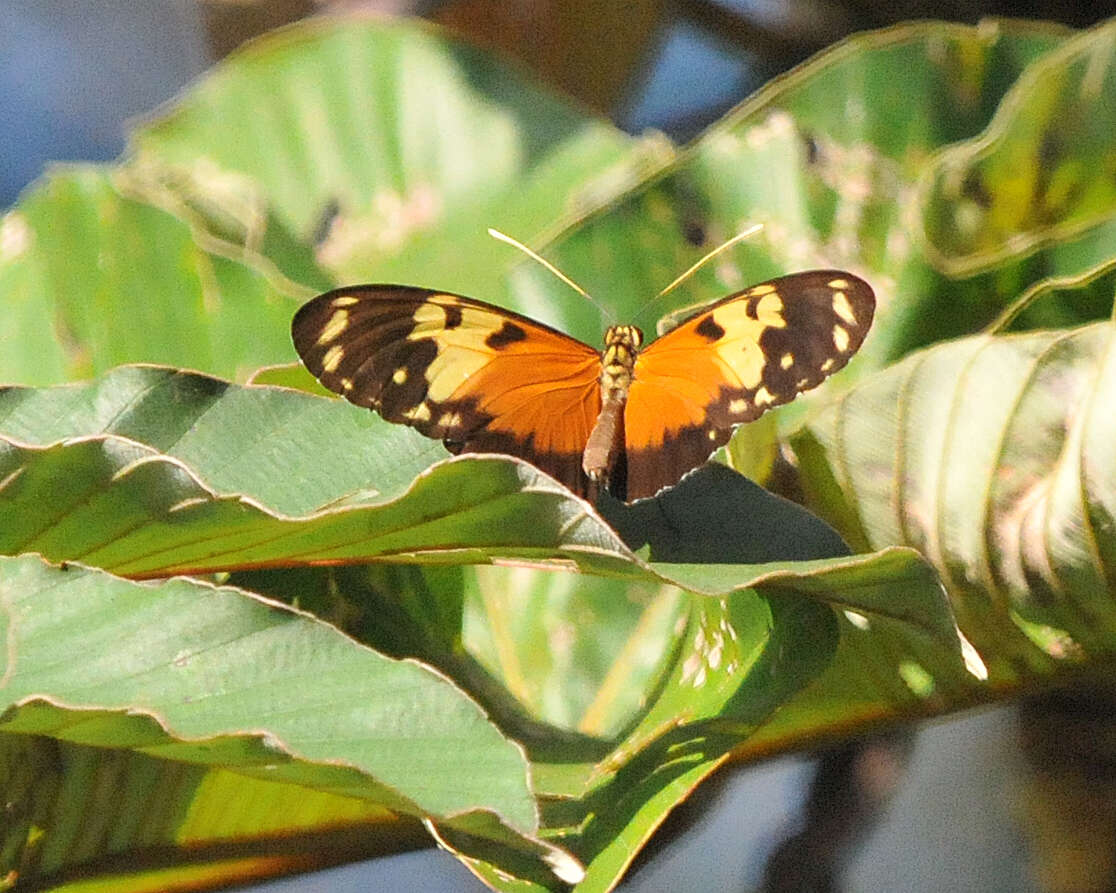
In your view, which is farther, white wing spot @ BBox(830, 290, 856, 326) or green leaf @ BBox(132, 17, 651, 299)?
green leaf @ BBox(132, 17, 651, 299)

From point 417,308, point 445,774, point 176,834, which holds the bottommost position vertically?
point 176,834

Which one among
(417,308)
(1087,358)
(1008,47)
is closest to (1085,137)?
(1008,47)

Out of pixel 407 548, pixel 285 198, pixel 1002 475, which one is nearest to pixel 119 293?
pixel 285 198

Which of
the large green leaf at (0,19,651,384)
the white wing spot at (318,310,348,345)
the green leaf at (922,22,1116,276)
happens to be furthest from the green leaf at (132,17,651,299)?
the white wing spot at (318,310,348,345)

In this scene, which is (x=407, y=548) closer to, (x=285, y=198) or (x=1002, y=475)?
(x=1002, y=475)

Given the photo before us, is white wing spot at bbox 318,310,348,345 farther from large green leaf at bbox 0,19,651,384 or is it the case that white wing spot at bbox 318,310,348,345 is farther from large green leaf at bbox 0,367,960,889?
large green leaf at bbox 0,19,651,384

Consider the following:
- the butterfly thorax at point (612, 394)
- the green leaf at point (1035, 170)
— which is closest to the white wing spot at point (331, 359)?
the butterfly thorax at point (612, 394)

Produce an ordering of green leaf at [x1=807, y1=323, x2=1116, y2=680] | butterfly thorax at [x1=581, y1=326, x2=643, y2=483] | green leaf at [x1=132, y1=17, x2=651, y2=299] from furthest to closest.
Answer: green leaf at [x1=132, y1=17, x2=651, y2=299] < butterfly thorax at [x1=581, y1=326, x2=643, y2=483] < green leaf at [x1=807, y1=323, x2=1116, y2=680]

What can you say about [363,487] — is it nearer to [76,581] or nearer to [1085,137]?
[76,581]
